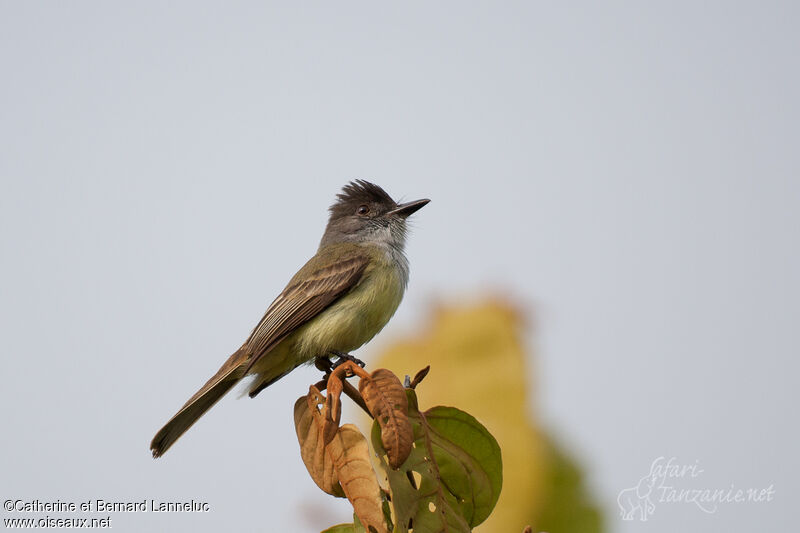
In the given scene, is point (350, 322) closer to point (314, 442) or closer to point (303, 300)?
point (303, 300)

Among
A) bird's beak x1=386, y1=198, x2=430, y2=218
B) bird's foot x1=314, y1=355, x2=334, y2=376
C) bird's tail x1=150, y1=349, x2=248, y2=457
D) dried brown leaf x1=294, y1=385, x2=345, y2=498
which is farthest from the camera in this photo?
bird's beak x1=386, y1=198, x2=430, y2=218

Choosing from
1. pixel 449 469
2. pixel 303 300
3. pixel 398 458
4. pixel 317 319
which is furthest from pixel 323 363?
pixel 398 458

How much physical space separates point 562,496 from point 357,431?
1.52 meters

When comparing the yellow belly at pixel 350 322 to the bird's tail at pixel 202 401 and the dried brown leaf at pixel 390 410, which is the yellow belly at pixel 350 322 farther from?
the dried brown leaf at pixel 390 410

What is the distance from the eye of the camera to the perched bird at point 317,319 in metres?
4.73

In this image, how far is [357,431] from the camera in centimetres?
255

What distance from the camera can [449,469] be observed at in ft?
8.55

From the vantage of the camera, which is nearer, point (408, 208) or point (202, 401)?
point (202, 401)

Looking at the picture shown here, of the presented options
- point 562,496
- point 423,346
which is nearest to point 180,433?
point 423,346

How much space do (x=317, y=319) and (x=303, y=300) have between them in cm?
17

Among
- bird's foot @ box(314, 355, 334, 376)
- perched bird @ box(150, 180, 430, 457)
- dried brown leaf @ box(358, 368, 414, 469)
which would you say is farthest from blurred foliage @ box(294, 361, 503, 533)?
bird's foot @ box(314, 355, 334, 376)

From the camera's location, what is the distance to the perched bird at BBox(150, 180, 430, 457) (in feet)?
15.5

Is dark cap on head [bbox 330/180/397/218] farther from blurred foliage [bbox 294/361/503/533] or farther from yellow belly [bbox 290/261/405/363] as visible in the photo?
blurred foliage [bbox 294/361/503/533]

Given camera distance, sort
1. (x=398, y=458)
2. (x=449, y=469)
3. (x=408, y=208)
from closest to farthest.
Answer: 1. (x=398, y=458)
2. (x=449, y=469)
3. (x=408, y=208)
